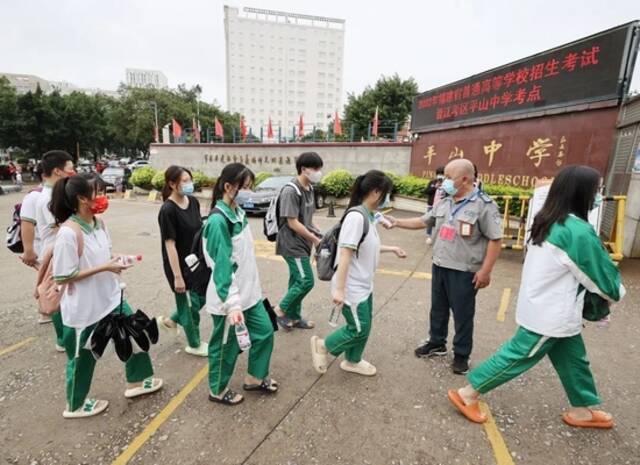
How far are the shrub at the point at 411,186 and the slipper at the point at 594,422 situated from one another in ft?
30.1

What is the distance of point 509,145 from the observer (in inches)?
351

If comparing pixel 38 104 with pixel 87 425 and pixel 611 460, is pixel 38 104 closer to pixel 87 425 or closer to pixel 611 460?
pixel 87 425

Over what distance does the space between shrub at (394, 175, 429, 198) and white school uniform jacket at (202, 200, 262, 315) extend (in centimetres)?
954

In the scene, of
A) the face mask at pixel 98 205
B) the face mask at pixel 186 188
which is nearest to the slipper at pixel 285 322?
the face mask at pixel 186 188

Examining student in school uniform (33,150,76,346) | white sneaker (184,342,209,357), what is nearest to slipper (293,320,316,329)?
white sneaker (184,342,209,357)

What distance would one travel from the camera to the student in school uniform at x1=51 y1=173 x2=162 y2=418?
6.38 feet

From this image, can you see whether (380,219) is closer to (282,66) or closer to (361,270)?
(361,270)

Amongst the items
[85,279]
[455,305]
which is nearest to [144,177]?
[85,279]

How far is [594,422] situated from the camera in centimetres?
221

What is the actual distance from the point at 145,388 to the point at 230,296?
1.11 metres

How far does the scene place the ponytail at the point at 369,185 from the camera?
239 cm

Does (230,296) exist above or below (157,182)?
above

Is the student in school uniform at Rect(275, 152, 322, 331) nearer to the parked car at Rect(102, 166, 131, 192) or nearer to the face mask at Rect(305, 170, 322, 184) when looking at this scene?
the face mask at Rect(305, 170, 322, 184)

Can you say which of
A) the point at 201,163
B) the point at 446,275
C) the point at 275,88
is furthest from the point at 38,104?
the point at 275,88
